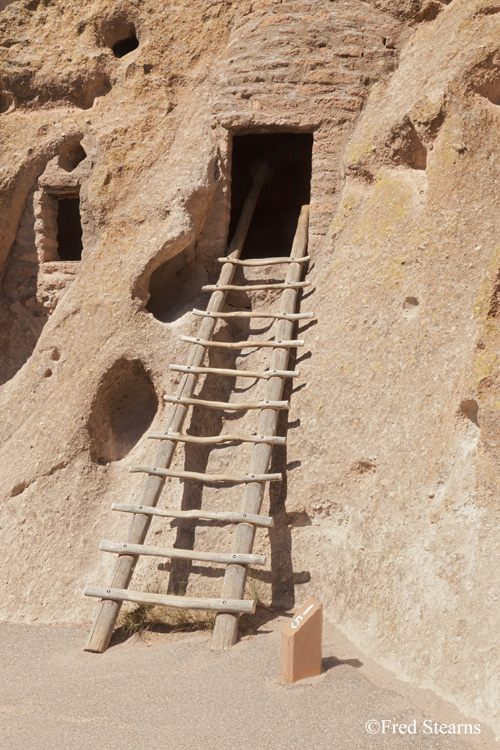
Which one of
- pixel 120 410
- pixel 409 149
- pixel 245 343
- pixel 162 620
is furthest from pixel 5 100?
pixel 162 620

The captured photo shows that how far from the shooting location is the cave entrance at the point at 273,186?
9305mm

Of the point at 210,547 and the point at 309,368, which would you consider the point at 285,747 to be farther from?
the point at 309,368

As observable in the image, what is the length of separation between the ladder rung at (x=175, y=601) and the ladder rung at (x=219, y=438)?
3.80ft

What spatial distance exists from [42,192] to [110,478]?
123 inches

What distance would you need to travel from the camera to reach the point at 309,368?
6.49 meters

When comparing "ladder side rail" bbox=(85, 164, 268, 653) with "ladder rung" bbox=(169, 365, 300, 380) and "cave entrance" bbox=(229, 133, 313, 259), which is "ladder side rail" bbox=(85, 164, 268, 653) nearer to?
"ladder rung" bbox=(169, 365, 300, 380)

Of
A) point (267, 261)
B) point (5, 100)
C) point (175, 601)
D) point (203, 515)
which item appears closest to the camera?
point (175, 601)

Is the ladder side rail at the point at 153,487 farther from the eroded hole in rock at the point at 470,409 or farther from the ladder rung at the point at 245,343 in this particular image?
Answer: the eroded hole in rock at the point at 470,409

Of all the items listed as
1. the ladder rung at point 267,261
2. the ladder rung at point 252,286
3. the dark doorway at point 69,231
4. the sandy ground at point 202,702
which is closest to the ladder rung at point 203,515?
the sandy ground at point 202,702

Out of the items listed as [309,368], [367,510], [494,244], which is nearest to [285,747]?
[367,510]

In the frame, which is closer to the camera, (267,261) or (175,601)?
(175,601)

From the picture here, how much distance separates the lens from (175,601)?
530 centimetres

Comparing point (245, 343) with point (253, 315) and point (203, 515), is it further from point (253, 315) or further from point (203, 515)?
point (203, 515)

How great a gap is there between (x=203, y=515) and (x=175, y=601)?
0.60m
